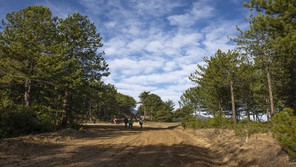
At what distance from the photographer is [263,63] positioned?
892 inches

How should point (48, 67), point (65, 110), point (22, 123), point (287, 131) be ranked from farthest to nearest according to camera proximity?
point (65, 110) < point (48, 67) < point (22, 123) < point (287, 131)

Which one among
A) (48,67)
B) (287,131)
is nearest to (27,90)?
(48,67)

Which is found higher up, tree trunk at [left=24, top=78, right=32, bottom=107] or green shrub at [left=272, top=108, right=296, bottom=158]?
tree trunk at [left=24, top=78, right=32, bottom=107]

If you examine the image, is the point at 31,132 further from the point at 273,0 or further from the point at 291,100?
the point at 291,100

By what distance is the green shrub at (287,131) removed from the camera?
7.56 meters

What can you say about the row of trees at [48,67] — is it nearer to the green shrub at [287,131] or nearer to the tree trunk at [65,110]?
the tree trunk at [65,110]

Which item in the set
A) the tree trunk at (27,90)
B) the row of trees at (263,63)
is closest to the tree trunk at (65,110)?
the tree trunk at (27,90)

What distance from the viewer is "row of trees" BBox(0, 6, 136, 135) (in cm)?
1969

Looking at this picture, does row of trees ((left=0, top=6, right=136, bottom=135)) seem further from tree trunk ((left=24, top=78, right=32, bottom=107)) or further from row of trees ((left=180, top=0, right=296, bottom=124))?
row of trees ((left=180, top=0, right=296, bottom=124))

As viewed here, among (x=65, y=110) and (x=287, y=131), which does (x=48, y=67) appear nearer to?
(x=65, y=110)

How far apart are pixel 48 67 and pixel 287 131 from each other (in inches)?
682

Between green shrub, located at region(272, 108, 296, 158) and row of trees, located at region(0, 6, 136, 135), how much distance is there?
48.9ft

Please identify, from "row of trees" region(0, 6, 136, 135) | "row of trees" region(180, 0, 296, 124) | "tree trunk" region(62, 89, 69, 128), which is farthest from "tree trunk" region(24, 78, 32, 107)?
"row of trees" region(180, 0, 296, 124)

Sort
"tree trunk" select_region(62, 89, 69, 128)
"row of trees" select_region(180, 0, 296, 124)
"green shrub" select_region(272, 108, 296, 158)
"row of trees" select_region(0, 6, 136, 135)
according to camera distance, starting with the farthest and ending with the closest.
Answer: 1. "tree trunk" select_region(62, 89, 69, 128)
2. "row of trees" select_region(0, 6, 136, 135)
3. "row of trees" select_region(180, 0, 296, 124)
4. "green shrub" select_region(272, 108, 296, 158)
